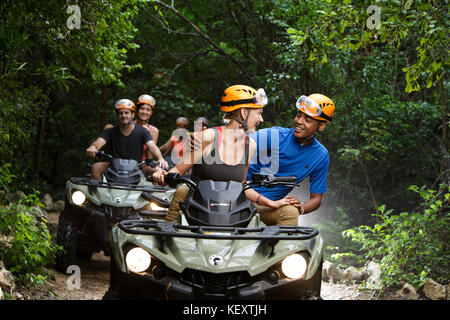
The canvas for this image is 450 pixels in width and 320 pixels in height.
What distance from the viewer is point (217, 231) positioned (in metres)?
4.04

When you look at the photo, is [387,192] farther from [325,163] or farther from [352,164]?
[325,163]

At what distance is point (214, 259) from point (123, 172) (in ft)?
14.3

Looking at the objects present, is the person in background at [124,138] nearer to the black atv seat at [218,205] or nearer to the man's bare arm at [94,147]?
the man's bare arm at [94,147]

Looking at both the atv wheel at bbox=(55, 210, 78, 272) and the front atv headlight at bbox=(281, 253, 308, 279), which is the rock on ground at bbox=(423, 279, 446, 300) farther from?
the atv wheel at bbox=(55, 210, 78, 272)

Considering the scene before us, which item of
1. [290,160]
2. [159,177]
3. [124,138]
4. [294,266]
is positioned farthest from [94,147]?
[294,266]

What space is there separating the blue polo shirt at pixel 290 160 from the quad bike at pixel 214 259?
1341 millimetres

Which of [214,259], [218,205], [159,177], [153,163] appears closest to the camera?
[214,259]

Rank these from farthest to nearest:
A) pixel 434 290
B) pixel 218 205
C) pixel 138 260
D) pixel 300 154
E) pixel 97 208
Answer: pixel 97 208 → pixel 434 290 → pixel 300 154 → pixel 218 205 → pixel 138 260

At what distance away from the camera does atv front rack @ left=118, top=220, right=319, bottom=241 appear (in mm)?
3801

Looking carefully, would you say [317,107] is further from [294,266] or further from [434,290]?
[434,290]

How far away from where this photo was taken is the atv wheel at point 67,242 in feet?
24.7

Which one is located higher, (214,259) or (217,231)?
(217,231)

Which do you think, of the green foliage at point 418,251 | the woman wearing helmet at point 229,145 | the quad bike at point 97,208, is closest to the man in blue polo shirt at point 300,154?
the woman wearing helmet at point 229,145

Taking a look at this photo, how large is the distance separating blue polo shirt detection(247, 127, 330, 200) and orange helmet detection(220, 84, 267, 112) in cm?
74
